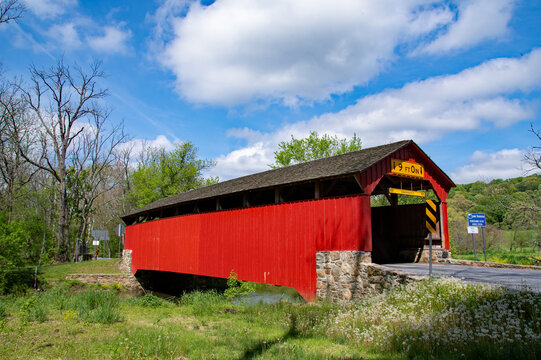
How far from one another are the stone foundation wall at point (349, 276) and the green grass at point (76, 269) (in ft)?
55.5

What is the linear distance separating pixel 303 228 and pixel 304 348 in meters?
5.96

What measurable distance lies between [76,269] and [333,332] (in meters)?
21.9

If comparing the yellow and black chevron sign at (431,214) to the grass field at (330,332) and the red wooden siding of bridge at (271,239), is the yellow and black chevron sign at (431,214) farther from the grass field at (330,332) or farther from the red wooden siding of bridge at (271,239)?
the red wooden siding of bridge at (271,239)

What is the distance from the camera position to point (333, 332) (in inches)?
266

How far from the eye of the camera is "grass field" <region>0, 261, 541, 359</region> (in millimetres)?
4906

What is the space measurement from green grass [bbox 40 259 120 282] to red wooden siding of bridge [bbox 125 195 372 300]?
7.34 m

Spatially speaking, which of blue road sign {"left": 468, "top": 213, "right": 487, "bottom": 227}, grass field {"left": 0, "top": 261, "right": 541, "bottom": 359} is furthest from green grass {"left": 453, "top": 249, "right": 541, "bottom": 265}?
grass field {"left": 0, "top": 261, "right": 541, "bottom": 359}

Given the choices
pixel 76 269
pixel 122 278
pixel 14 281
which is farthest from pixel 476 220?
pixel 76 269

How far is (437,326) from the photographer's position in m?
5.50

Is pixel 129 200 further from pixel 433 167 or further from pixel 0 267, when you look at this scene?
pixel 433 167

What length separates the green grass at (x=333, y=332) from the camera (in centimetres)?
490

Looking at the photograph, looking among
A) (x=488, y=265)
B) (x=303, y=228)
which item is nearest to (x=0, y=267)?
(x=303, y=228)

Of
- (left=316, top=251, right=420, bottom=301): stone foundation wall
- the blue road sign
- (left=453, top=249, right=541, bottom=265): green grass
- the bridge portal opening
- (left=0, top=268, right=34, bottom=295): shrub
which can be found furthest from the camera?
(left=0, top=268, right=34, bottom=295): shrub

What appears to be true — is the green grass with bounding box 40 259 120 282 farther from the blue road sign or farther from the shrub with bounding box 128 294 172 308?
the blue road sign
